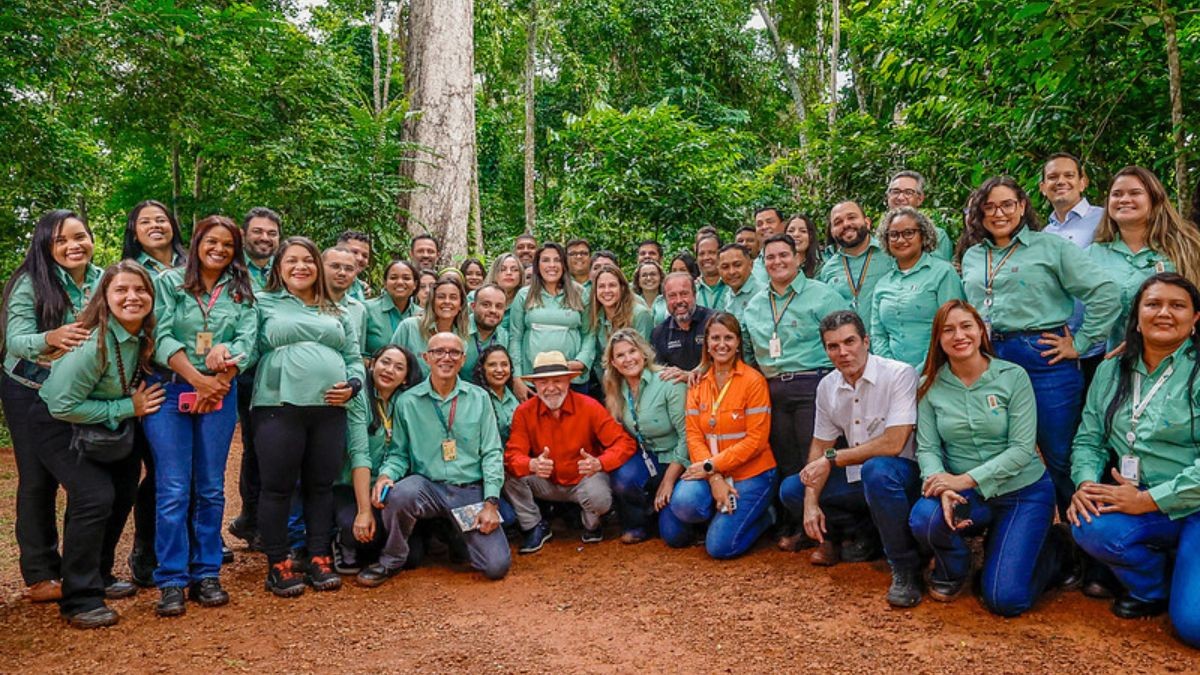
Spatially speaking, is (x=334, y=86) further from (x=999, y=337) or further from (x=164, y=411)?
(x=999, y=337)

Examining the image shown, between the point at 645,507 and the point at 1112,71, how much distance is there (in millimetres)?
4452

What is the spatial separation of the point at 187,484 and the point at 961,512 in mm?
3922

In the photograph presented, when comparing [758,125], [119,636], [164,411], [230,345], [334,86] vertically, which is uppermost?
[758,125]

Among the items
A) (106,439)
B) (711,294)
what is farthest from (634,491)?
(106,439)

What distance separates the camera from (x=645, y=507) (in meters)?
5.48

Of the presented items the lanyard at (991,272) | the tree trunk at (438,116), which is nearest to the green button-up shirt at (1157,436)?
the lanyard at (991,272)

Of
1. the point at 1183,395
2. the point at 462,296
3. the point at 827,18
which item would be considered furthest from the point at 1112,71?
the point at 827,18

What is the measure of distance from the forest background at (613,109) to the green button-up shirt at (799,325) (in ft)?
6.13

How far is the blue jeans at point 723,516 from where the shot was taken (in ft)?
16.3

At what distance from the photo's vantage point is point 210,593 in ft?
14.3

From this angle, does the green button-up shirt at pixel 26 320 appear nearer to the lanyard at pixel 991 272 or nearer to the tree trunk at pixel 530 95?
the lanyard at pixel 991 272

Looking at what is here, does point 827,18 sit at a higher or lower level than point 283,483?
higher

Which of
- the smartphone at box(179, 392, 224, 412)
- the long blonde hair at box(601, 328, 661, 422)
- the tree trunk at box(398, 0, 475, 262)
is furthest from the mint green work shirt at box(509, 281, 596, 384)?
the tree trunk at box(398, 0, 475, 262)

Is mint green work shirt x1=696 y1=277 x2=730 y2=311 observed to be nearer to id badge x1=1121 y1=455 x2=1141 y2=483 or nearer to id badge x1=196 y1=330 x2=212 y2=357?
id badge x1=1121 y1=455 x2=1141 y2=483
